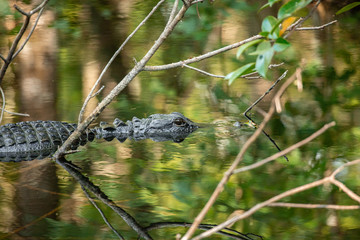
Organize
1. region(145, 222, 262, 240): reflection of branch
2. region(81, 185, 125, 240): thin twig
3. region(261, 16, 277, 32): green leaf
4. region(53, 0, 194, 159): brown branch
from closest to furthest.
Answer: region(261, 16, 277, 32): green leaf → region(145, 222, 262, 240): reflection of branch → region(81, 185, 125, 240): thin twig → region(53, 0, 194, 159): brown branch

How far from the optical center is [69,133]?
4219 mm

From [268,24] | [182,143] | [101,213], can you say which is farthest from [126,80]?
[268,24]

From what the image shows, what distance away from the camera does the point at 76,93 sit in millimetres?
5586

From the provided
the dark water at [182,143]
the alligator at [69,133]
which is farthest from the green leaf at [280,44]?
the alligator at [69,133]

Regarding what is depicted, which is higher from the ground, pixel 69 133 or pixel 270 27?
pixel 270 27

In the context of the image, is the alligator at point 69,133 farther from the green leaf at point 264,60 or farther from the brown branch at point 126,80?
the green leaf at point 264,60

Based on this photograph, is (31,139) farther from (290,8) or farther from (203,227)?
(290,8)

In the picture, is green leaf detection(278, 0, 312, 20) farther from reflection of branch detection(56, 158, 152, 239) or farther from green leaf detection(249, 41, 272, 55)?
reflection of branch detection(56, 158, 152, 239)

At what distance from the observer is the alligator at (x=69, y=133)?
4.07 metres

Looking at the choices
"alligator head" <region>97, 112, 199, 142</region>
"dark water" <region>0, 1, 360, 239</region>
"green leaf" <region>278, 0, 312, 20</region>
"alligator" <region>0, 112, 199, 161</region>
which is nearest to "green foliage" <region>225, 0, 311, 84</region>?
"green leaf" <region>278, 0, 312, 20</region>

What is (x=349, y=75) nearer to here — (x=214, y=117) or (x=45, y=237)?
(x=214, y=117)

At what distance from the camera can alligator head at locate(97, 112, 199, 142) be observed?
14.6 feet

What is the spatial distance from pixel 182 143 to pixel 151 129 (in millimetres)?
383

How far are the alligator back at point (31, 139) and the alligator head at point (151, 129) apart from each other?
291 millimetres
